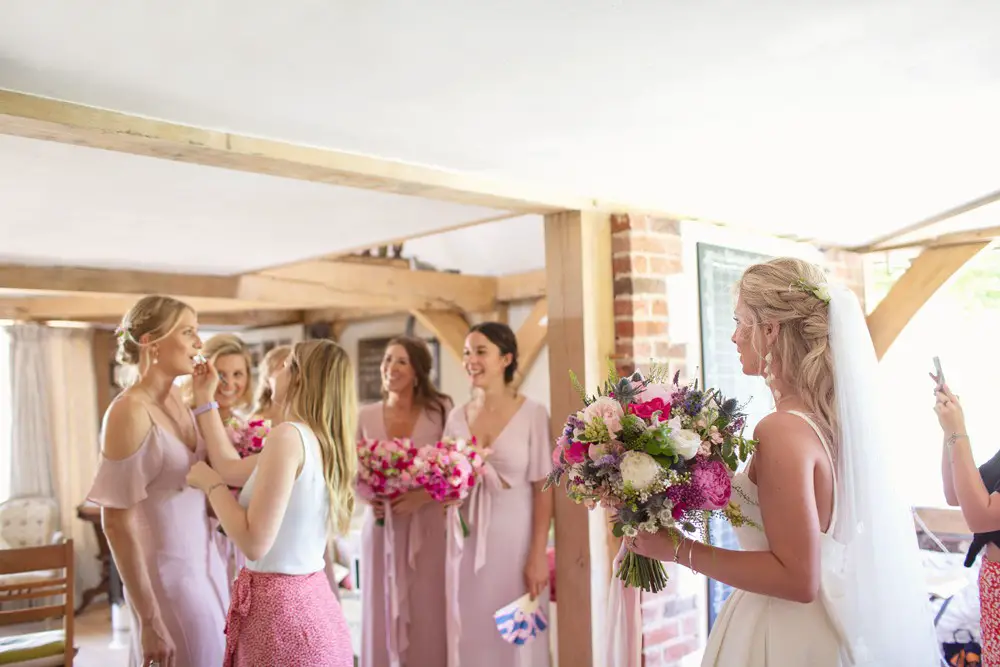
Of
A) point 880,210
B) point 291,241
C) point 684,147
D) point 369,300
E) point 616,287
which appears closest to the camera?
point 684,147

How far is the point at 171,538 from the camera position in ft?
9.64

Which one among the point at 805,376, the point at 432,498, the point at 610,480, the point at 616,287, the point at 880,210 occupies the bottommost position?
the point at 432,498

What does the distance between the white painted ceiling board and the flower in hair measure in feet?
5.89

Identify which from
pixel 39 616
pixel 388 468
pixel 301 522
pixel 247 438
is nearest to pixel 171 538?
pixel 301 522

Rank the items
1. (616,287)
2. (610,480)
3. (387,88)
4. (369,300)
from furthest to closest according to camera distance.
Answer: (369,300), (616,287), (387,88), (610,480)

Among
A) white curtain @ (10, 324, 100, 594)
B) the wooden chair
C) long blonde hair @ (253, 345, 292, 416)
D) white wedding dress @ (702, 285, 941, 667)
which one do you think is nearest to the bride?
white wedding dress @ (702, 285, 941, 667)

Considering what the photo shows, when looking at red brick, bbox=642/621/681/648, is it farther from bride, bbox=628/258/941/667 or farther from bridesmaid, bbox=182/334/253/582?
bridesmaid, bbox=182/334/253/582

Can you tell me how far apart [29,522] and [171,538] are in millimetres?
5048

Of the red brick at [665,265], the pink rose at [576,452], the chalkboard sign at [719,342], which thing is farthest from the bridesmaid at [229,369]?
the pink rose at [576,452]

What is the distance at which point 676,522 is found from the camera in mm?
1984

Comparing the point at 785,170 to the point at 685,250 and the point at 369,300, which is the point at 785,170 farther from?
the point at 369,300

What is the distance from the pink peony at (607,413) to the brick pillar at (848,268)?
10.0ft

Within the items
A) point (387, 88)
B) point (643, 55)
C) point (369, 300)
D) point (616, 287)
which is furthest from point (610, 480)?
point (369, 300)

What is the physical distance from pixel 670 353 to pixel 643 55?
179 cm
